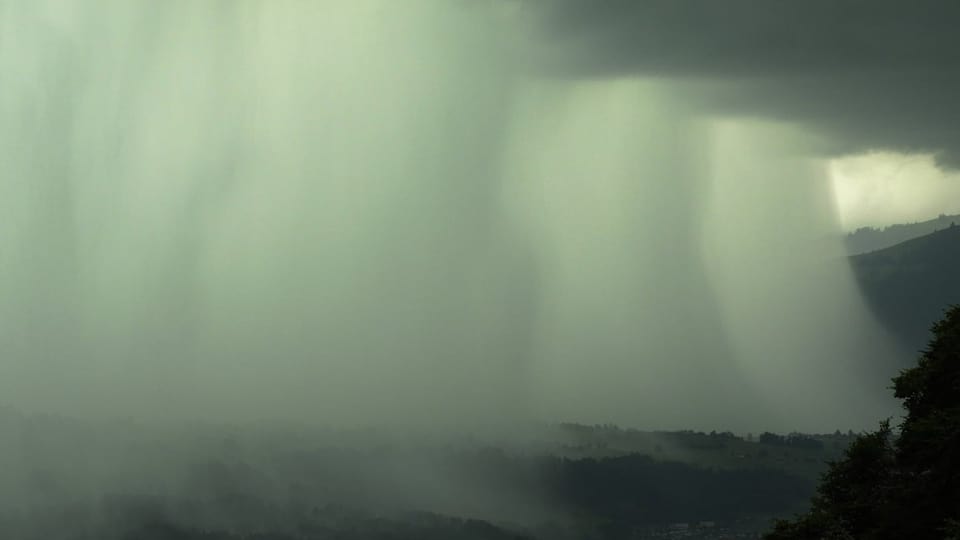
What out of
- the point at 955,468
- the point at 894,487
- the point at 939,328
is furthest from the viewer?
the point at 939,328

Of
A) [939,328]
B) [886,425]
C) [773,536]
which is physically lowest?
[773,536]

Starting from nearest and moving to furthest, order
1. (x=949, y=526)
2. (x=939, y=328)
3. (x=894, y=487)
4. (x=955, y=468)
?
1. (x=949, y=526)
2. (x=955, y=468)
3. (x=894, y=487)
4. (x=939, y=328)

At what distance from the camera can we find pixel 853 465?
395ft

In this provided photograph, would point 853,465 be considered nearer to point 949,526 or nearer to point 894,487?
point 894,487

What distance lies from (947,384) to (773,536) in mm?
21745

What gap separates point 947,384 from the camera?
372 ft

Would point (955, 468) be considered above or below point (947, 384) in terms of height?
below

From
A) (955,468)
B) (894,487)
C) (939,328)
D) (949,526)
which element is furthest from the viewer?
(939,328)

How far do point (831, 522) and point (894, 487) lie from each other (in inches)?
267

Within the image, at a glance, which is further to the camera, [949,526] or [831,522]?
[831,522]

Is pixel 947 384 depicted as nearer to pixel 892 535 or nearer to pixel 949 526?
pixel 892 535

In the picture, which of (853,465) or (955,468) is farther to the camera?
(853,465)

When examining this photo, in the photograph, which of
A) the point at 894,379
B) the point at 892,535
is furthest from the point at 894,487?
the point at 894,379

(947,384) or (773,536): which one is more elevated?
(947,384)
